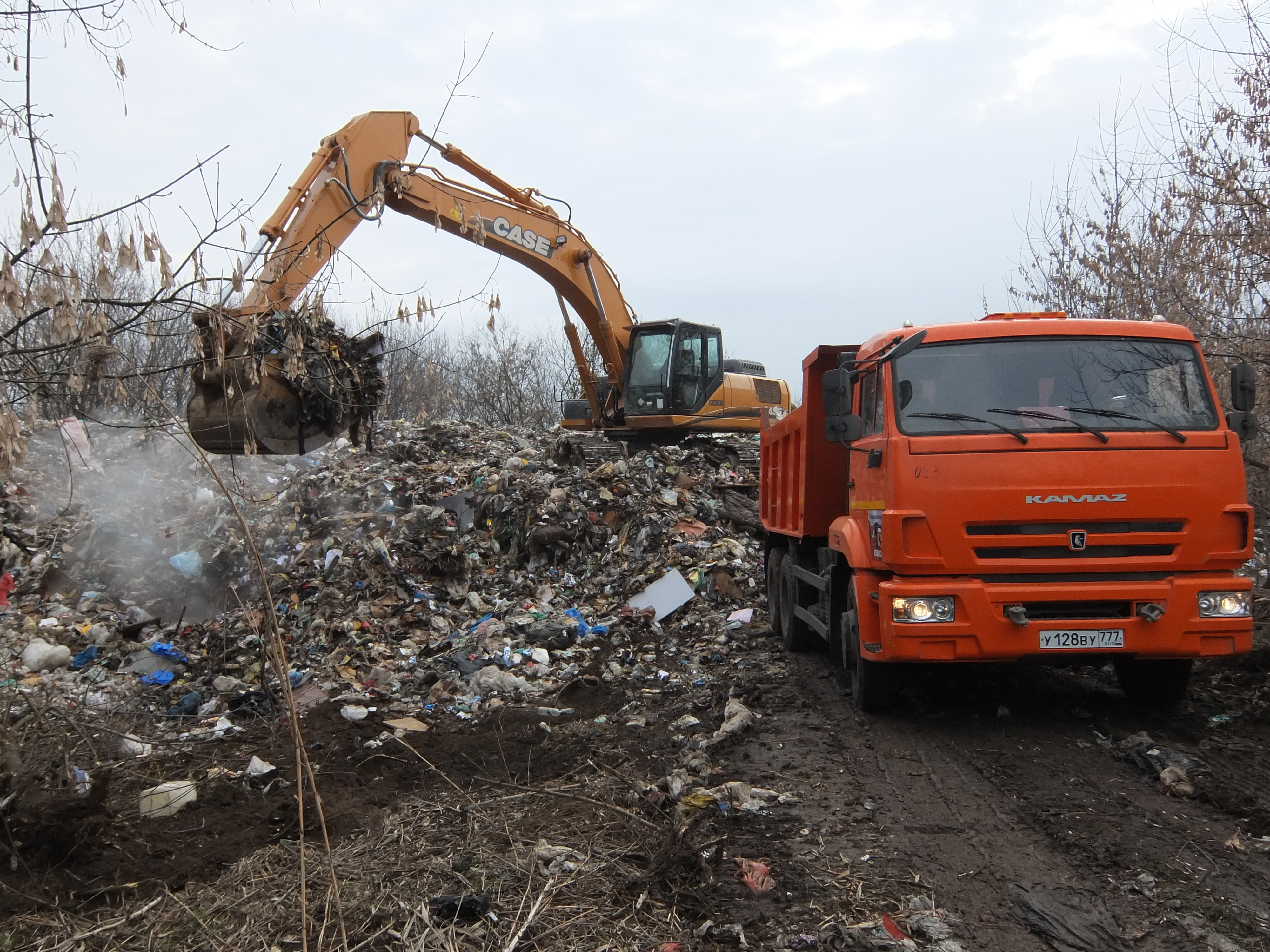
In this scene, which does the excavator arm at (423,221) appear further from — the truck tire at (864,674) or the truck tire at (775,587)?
the truck tire at (775,587)

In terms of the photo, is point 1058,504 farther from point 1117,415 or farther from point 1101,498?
point 1117,415

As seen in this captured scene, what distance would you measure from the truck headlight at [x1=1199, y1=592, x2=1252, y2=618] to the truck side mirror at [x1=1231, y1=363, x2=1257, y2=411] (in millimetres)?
1100

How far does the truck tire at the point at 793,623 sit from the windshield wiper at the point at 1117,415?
2.78 metres

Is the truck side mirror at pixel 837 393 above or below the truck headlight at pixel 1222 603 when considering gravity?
above

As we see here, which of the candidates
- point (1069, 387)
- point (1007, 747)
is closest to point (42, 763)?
point (1007, 747)

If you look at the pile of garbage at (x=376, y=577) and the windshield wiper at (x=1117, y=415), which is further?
the pile of garbage at (x=376, y=577)

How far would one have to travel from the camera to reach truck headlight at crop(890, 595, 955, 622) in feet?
16.9

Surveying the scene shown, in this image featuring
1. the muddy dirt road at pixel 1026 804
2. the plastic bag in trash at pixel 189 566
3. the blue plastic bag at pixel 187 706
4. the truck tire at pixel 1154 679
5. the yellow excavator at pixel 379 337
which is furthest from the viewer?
the plastic bag in trash at pixel 189 566

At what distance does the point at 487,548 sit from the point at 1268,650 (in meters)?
7.63

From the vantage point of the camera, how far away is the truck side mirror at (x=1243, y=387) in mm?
5383

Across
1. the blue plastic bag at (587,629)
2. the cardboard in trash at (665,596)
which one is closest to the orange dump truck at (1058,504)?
the blue plastic bag at (587,629)

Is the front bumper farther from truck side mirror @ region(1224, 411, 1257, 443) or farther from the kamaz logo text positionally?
truck side mirror @ region(1224, 411, 1257, 443)

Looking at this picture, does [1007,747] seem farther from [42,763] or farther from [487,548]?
[487,548]

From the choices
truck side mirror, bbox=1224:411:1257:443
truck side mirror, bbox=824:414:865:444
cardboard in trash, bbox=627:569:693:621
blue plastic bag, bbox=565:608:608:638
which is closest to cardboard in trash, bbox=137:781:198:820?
truck side mirror, bbox=824:414:865:444
